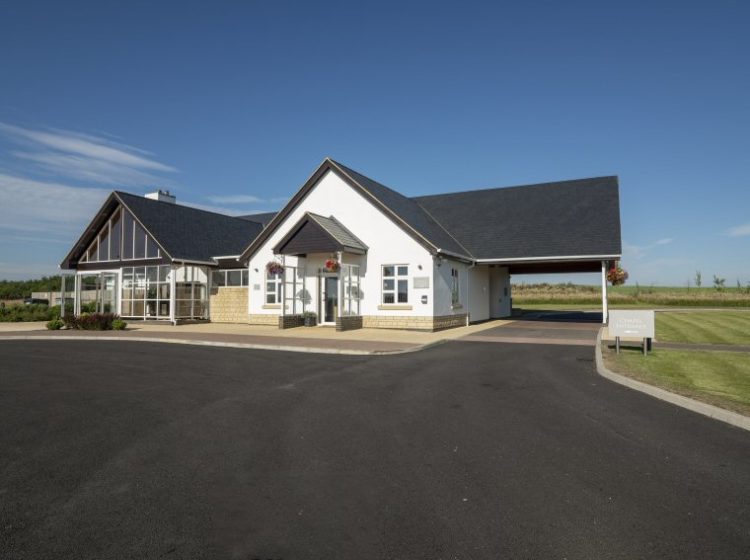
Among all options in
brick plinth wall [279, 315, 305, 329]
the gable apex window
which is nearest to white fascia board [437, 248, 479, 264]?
brick plinth wall [279, 315, 305, 329]

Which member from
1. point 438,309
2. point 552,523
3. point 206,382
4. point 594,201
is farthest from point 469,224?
point 552,523

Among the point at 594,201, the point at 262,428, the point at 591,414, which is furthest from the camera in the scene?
the point at 594,201

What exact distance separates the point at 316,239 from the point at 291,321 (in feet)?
13.4

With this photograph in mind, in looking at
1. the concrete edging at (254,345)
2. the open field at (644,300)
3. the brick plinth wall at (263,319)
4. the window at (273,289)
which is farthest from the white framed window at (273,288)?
the open field at (644,300)

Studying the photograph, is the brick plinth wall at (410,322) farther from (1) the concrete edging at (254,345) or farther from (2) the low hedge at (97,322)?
(2) the low hedge at (97,322)

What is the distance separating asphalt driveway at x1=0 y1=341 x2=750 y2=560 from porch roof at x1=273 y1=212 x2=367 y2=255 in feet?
40.2

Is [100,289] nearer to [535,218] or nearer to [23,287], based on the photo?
[535,218]

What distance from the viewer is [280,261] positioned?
2500cm

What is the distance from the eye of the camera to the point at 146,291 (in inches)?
1117

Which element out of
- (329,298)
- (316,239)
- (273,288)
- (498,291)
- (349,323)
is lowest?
(349,323)

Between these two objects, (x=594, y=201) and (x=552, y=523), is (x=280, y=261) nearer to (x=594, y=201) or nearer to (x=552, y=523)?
(x=594, y=201)

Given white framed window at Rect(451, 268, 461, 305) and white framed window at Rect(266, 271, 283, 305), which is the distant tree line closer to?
white framed window at Rect(266, 271, 283, 305)

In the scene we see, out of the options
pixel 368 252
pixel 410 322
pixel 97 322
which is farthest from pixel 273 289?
pixel 97 322

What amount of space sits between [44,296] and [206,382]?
46.8 meters
